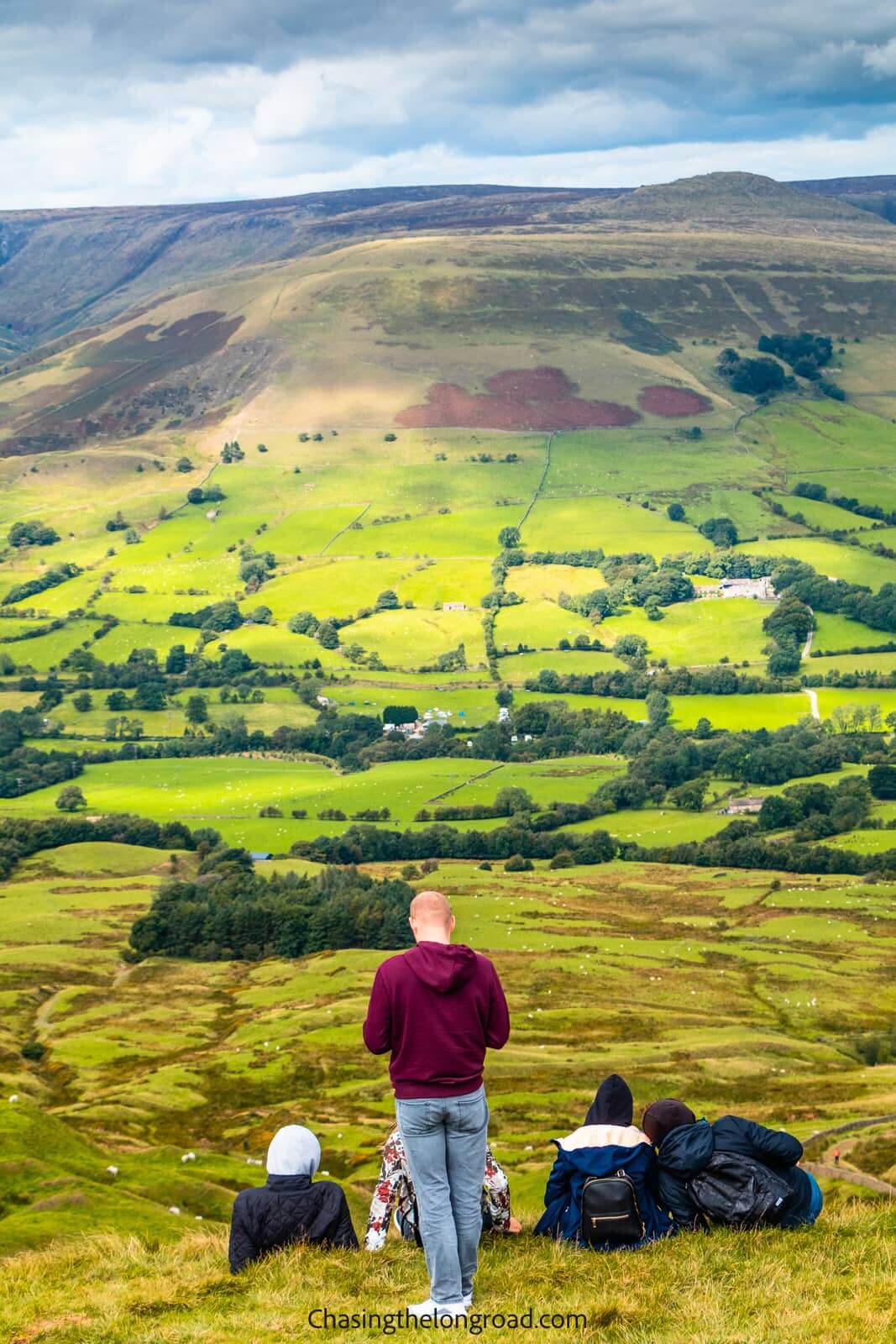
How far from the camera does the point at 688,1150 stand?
60.2 ft

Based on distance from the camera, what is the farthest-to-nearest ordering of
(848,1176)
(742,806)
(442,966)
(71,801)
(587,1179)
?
1. (71,801)
2. (742,806)
3. (848,1176)
4. (587,1179)
5. (442,966)

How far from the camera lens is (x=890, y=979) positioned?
351 feet

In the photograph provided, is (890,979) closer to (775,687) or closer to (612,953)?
(612,953)

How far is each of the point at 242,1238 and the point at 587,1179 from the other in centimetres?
464

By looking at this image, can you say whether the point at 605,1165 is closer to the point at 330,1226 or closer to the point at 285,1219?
the point at 330,1226

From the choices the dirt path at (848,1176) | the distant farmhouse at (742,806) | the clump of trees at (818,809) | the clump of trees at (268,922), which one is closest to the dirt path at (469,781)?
the distant farmhouse at (742,806)

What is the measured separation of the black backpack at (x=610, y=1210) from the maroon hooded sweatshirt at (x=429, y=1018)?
2986 mm

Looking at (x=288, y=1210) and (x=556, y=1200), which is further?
(x=556, y=1200)

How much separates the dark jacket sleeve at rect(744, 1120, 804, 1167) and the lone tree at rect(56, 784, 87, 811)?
500 ft

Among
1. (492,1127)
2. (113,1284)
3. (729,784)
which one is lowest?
(729,784)

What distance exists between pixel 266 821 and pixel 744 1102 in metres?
90.4

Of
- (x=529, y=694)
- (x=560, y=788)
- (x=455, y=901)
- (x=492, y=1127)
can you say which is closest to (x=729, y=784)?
(x=560, y=788)

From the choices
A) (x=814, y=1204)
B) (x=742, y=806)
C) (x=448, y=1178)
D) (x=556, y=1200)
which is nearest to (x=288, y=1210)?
(x=448, y=1178)

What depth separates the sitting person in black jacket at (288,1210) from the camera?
18.7 meters
